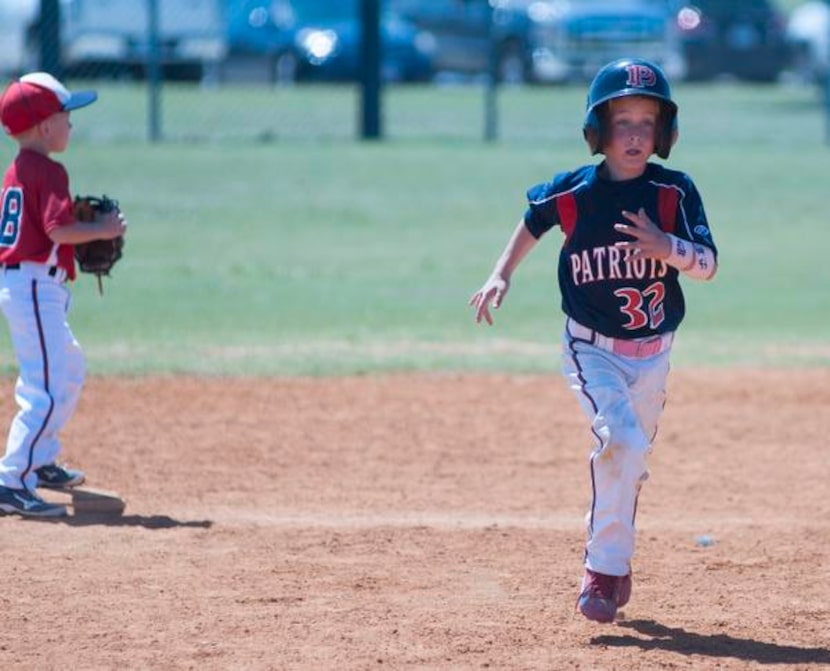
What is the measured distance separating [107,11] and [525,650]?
53.1 feet

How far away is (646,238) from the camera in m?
4.55

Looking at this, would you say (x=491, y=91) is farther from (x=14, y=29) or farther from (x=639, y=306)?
(x=639, y=306)

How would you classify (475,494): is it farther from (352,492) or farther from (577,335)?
(577,335)

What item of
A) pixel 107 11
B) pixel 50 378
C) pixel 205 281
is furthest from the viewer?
pixel 107 11

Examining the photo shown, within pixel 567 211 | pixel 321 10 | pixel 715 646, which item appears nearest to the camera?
pixel 715 646

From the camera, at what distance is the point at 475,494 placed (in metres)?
6.91

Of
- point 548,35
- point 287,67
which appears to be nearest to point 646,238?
point 548,35

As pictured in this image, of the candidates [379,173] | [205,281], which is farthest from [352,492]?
[379,173]

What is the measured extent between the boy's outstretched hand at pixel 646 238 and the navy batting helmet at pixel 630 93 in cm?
34

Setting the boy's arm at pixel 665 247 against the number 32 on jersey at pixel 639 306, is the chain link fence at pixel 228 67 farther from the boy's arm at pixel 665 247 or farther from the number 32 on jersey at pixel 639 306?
the boy's arm at pixel 665 247

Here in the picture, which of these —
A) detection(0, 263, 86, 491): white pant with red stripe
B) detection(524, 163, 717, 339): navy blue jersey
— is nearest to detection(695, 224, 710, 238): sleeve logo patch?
detection(524, 163, 717, 339): navy blue jersey

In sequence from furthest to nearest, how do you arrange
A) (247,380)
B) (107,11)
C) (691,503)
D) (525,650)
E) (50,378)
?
(107,11) → (247,380) → (691,503) → (50,378) → (525,650)

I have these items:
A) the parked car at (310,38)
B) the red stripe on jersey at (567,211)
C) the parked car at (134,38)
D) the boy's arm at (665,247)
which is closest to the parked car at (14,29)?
the parked car at (134,38)

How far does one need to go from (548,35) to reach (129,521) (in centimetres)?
1838
